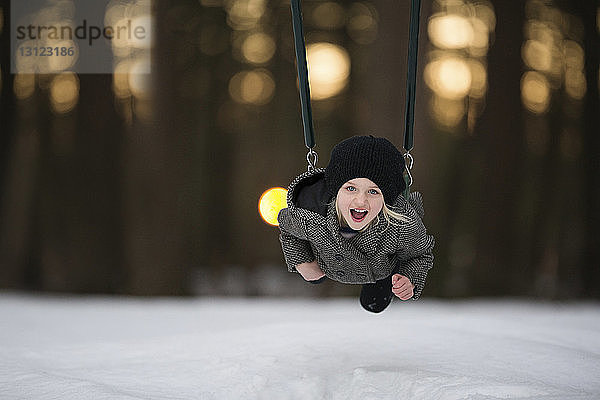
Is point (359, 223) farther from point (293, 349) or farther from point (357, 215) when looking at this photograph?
point (293, 349)

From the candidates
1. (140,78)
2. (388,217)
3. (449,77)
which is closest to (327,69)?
(449,77)

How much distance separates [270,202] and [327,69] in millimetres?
474

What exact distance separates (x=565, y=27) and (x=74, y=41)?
5.30ft

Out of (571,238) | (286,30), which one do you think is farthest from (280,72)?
(571,238)

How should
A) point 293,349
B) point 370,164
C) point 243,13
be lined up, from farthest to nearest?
point 243,13
point 293,349
point 370,164

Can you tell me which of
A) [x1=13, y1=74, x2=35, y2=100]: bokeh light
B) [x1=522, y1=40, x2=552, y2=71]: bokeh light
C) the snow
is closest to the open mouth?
the snow

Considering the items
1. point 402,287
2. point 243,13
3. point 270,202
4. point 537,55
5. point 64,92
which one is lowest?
point 402,287

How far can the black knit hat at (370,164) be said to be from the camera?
1.08 metres

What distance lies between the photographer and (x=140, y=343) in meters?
1.74

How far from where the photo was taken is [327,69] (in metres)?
2.17

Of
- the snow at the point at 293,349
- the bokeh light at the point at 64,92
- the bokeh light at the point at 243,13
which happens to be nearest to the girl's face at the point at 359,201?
the snow at the point at 293,349

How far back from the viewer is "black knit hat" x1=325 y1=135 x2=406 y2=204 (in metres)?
1.08

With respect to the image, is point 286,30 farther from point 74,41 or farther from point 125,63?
point 74,41

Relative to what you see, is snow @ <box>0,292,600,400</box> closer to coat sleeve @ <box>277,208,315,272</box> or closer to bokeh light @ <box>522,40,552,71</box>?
coat sleeve @ <box>277,208,315,272</box>
